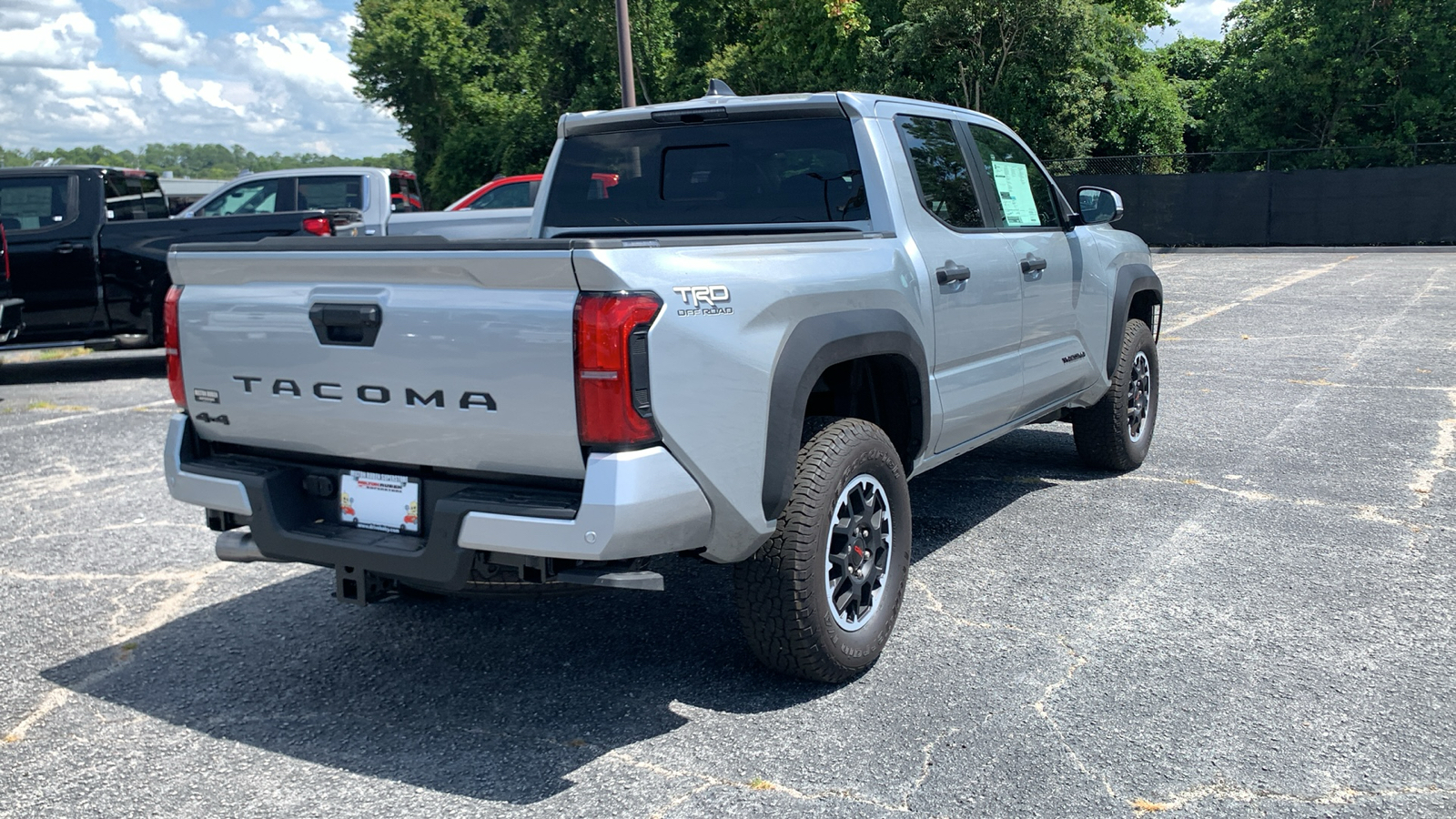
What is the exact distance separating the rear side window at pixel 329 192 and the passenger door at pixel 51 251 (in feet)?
6.97

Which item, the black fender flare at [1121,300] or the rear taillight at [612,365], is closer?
the rear taillight at [612,365]

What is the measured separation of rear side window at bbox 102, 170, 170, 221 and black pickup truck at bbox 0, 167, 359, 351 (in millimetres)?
160

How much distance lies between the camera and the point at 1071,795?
3.09m

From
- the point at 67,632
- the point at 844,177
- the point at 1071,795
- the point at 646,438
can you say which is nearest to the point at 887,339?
the point at 844,177

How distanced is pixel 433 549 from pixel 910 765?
56.9 inches

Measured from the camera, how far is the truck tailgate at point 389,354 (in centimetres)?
309

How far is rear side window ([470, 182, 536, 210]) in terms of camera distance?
17766mm

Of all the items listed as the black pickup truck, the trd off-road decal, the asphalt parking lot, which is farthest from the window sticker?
the black pickup truck

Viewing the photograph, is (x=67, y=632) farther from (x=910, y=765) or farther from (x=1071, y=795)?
(x=1071, y=795)

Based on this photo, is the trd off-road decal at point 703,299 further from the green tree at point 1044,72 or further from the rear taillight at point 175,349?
the green tree at point 1044,72

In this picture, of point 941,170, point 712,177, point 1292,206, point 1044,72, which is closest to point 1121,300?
point 941,170

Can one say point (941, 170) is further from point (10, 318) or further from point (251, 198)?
point (251, 198)

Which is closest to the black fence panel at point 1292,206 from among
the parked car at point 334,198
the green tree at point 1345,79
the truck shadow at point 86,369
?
the green tree at point 1345,79

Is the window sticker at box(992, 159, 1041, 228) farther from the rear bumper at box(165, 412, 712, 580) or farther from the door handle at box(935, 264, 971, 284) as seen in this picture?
the rear bumper at box(165, 412, 712, 580)
